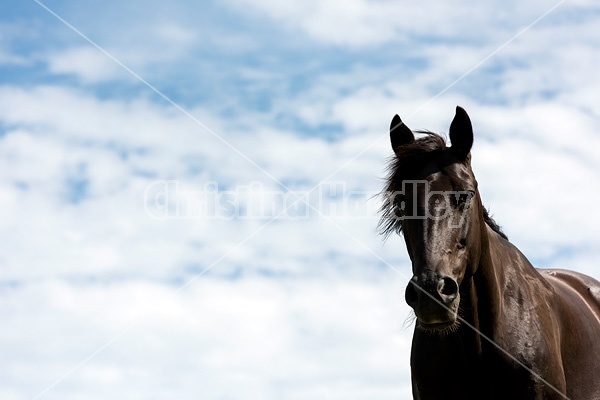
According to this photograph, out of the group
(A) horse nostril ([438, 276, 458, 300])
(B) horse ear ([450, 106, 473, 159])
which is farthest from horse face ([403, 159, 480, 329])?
(B) horse ear ([450, 106, 473, 159])

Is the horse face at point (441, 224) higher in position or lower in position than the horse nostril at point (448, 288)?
higher

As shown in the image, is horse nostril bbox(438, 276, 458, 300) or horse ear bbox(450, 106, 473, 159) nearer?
horse nostril bbox(438, 276, 458, 300)

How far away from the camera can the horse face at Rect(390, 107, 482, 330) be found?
19.1ft

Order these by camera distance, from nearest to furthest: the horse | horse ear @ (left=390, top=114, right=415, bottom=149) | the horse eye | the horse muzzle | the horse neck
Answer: the horse muzzle, the horse, the horse eye, the horse neck, horse ear @ (left=390, top=114, right=415, bottom=149)

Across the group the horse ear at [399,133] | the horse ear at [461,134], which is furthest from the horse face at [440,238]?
the horse ear at [399,133]

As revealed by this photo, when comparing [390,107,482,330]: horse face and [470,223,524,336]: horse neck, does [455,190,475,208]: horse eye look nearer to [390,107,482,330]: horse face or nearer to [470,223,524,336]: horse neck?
[390,107,482,330]: horse face

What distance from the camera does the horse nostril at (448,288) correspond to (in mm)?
5809

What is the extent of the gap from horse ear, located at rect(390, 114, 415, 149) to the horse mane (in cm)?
14

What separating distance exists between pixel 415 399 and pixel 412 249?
56.0 inches

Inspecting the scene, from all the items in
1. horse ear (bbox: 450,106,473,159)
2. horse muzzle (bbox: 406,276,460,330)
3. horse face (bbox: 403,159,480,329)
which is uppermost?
horse ear (bbox: 450,106,473,159)

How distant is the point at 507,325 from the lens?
21.5 feet

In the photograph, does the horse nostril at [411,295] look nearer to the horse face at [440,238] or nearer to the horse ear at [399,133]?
the horse face at [440,238]

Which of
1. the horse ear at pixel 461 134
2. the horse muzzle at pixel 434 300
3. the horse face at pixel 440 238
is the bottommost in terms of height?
the horse muzzle at pixel 434 300

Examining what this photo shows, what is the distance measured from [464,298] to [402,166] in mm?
1077
